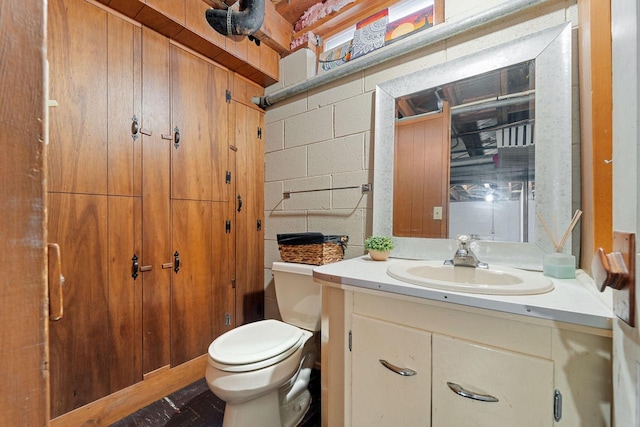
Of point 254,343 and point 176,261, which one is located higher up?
point 176,261

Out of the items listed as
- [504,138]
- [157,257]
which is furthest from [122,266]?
[504,138]

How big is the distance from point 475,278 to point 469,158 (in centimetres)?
53

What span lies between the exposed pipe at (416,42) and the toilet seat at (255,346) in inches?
58.3

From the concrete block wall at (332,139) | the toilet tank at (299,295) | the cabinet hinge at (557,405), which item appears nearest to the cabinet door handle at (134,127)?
the concrete block wall at (332,139)

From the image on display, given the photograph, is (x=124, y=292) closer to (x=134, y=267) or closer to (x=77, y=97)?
(x=134, y=267)

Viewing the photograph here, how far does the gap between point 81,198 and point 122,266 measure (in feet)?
1.23

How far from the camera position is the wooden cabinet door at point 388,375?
2.65 feet

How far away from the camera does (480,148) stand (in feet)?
3.84

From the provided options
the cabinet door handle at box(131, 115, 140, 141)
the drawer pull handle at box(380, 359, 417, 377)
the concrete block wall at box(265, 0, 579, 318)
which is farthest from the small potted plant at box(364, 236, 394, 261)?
the cabinet door handle at box(131, 115, 140, 141)

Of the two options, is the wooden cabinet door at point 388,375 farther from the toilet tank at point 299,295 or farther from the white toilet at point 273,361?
the toilet tank at point 299,295

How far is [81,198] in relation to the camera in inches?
48.5

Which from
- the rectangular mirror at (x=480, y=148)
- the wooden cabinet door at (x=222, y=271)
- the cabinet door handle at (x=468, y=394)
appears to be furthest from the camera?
the wooden cabinet door at (x=222, y=271)

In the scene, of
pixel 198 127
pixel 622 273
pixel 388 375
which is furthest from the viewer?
pixel 198 127

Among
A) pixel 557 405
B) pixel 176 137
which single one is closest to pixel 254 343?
pixel 557 405
